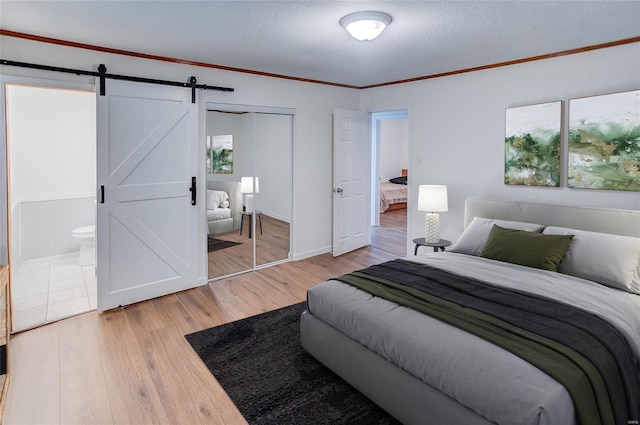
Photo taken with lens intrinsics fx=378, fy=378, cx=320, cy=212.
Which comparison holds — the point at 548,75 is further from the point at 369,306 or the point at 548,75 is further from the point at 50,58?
the point at 50,58

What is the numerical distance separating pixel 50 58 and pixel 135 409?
9.55 feet

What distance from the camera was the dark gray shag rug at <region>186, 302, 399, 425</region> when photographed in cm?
214

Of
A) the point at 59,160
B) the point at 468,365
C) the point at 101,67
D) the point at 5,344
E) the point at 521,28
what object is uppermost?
the point at 521,28

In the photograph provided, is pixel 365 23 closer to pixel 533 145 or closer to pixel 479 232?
pixel 479 232

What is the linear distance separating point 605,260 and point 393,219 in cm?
581

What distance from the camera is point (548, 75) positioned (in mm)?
3721

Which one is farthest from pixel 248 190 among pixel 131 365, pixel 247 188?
pixel 131 365

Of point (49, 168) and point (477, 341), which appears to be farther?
point (49, 168)

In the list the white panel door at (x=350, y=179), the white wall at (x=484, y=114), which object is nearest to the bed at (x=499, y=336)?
the white wall at (x=484, y=114)

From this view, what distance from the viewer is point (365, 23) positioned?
2.72 metres

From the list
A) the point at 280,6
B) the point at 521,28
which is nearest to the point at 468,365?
the point at 280,6

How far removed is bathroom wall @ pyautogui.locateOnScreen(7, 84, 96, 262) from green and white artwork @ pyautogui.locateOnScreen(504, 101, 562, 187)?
4.94 meters

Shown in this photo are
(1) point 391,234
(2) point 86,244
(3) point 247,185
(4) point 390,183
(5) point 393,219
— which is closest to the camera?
(3) point 247,185

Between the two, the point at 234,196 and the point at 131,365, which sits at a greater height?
the point at 234,196
